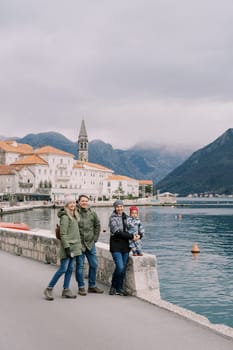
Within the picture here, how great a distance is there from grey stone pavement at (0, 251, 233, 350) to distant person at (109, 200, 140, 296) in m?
0.27

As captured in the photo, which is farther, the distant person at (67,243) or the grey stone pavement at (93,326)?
the distant person at (67,243)

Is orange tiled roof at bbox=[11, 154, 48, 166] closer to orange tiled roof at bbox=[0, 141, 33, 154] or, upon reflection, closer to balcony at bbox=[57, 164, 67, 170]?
balcony at bbox=[57, 164, 67, 170]

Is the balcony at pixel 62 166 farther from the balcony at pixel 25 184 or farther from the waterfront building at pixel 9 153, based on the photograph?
the balcony at pixel 25 184

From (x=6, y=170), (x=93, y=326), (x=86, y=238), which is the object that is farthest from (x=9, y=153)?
(x=93, y=326)

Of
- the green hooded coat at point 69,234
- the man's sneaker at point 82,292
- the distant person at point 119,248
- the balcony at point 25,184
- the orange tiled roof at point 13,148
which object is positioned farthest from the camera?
the orange tiled roof at point 13,148

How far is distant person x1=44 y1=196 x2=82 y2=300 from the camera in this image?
28.3ft

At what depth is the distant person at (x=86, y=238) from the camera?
9.04m

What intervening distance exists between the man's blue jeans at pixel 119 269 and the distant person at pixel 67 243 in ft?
2.35

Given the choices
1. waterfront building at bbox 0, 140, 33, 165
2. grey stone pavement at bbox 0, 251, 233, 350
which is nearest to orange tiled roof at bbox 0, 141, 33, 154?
waterfront building at bbox 0, 140, 33, 165

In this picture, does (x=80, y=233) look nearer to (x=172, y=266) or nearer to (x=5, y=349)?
(x=5, y=349)

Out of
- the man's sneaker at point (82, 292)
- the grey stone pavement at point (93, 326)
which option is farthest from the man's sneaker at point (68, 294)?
the man's sneaker at point (82, 292)

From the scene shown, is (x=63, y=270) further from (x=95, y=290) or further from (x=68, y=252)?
(x=95, y=290)

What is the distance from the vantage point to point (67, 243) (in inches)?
339

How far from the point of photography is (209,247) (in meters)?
39.3
